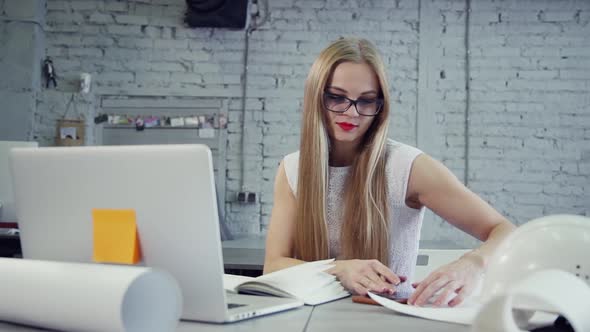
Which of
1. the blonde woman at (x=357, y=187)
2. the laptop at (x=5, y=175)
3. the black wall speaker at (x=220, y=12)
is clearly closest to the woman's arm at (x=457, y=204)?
the blonde woman at (x=357, y=187)

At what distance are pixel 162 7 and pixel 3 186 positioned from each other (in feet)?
6.25

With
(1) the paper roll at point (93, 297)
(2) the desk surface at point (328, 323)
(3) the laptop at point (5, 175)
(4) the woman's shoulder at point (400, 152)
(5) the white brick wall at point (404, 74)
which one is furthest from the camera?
(5) the white brick wall at point (404, 74)

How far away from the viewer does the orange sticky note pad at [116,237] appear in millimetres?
762

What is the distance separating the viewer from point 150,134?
12.0 feet

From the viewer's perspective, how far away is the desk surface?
80cm

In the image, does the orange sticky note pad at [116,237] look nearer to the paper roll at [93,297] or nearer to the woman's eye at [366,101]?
the paper roll at [93,297]

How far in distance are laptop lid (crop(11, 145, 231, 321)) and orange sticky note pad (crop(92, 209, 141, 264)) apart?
0.04ft

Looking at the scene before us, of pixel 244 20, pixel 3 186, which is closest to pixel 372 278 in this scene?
pixel 3 186

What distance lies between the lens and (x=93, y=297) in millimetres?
679

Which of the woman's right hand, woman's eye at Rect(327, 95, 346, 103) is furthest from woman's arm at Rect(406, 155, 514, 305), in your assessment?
woman's eye at Rect(327, 95, 346, 103)

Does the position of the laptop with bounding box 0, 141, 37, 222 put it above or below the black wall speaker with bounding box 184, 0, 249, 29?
below

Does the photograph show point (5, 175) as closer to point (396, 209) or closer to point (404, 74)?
point (396, 209)

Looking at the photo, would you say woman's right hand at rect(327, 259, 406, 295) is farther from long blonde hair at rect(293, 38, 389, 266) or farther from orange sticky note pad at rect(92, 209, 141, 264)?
orange sticky note pad at rect(92, 209, 141, 264)

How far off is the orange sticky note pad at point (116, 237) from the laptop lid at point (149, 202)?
0.4 inches
